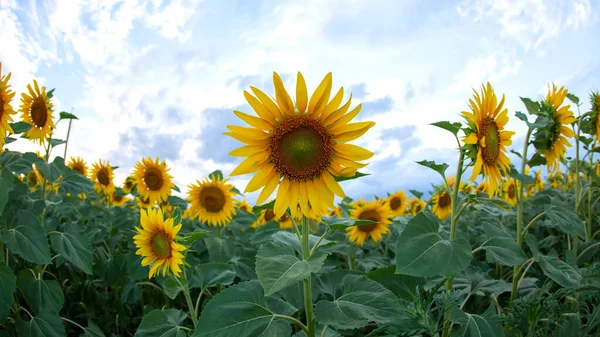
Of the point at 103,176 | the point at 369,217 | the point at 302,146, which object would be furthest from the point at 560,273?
the point at 103,176

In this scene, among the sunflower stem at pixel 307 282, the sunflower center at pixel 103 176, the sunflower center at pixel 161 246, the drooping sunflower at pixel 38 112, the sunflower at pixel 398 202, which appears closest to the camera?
the sunflower stem at pixel 307 282

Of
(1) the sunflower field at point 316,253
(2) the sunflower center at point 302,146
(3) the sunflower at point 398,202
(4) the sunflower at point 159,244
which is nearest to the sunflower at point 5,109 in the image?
(1) the sunflower field at point 316,253

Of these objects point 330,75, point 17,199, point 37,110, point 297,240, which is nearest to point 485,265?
point 297,240

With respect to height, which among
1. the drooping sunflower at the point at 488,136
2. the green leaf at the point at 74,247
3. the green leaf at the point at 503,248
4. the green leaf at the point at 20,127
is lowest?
the green leaf at the point at 503,248

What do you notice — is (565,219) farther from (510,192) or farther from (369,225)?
(510,192)

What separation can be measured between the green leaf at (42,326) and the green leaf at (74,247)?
0.40m

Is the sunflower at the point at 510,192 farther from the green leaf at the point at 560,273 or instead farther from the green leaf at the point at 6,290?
the green leaf at the point at 6,290

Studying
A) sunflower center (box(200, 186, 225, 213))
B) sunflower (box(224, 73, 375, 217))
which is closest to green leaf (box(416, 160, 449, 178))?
sunflower (box(224, 73, 375, 217))

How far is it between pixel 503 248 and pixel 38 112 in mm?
4642

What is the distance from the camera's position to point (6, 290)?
2.98m

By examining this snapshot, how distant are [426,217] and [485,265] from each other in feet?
6.83

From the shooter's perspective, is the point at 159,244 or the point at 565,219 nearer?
the point at 159,244

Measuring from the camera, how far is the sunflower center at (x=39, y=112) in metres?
4.58

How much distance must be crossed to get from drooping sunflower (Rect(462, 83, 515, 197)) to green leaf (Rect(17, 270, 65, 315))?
3.25m
